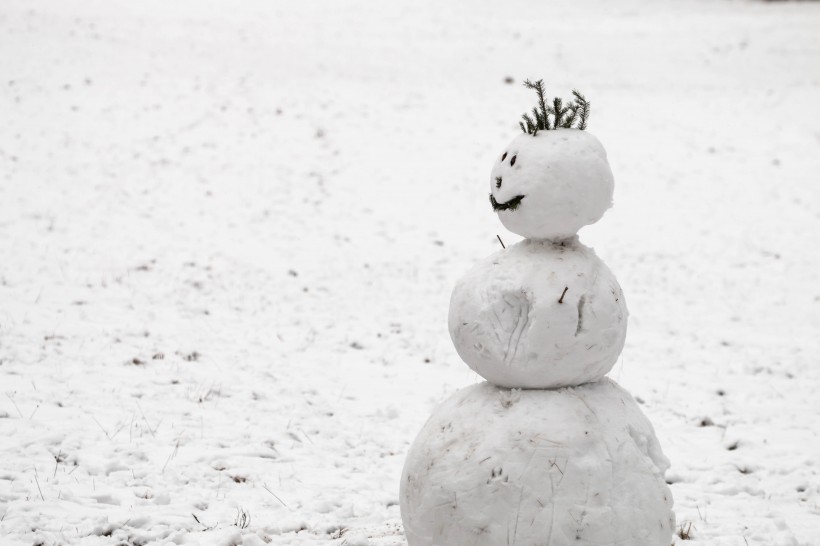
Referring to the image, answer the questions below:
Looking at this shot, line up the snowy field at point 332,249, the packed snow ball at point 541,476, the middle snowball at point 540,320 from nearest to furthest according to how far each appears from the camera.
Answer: the packed snow ball at point 541,476 → the middle snowball at point 540,320 → the snowy field at point 332,249

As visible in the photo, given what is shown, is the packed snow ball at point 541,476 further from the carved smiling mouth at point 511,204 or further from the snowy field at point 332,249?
the snowy field at point 332,249

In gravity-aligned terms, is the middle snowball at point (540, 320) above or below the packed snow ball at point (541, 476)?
above

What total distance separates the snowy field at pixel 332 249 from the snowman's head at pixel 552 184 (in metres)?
2.49

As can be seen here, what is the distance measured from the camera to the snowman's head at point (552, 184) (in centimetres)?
434

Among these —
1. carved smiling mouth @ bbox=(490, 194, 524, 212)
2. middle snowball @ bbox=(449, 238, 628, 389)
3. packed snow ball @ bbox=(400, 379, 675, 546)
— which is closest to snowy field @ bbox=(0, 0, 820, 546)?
packed snow ball @ bbox=(400, 379, 675, 546)

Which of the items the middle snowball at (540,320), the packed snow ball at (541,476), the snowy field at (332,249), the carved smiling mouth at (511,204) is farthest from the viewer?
the snowy field at (332,249)

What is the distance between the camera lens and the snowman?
4121 mm

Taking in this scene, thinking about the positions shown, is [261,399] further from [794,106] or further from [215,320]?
[794,106]

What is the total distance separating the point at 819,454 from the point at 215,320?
22.6ft

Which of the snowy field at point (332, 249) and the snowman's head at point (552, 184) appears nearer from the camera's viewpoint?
the snowman's head at point (552, 184)

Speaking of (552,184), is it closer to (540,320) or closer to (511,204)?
(511,204)

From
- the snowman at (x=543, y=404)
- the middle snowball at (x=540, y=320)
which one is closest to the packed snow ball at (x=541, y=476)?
the snowman at (x=543, y=404)

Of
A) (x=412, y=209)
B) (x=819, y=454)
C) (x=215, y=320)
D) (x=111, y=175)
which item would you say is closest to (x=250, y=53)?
(x=111, y=175)

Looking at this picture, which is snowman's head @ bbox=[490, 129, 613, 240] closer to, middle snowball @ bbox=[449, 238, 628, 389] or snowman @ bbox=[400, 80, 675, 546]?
snowman @ bbox=[400, 80, 675, 546]
